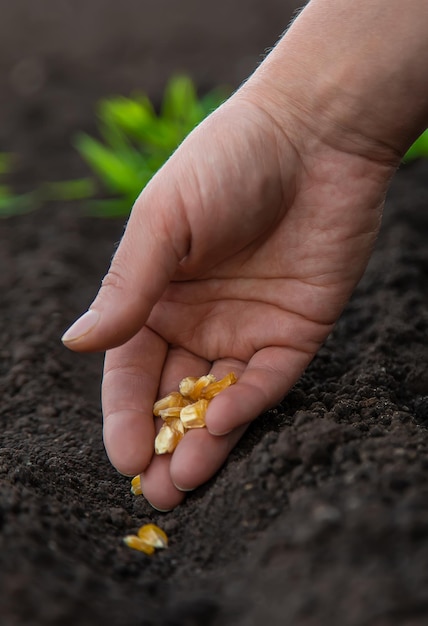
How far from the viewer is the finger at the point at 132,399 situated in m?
1.52

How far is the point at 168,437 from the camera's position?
4.98 ft

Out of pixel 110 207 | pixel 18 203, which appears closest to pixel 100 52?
pixel 18 203

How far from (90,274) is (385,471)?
1894 mm

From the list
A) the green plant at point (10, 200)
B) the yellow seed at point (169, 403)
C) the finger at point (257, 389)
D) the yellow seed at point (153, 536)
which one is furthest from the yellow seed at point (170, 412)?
the green plant at point (10, 200)

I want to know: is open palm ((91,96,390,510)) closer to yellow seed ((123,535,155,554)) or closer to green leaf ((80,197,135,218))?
yellow seed ((123,535,155,554))

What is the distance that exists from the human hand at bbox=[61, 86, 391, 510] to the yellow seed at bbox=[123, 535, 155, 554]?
0.13 m

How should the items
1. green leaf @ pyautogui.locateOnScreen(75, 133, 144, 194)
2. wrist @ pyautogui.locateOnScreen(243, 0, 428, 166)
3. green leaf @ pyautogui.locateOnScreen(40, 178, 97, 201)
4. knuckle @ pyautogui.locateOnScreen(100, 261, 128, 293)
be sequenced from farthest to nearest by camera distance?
green leaf @ pyautogui.locateOnScreen(40, 178, 97, 201) < green leaf @ pyautogui.locateOnScreen(75, 133, 144, 194) < wrist @ pyautogui.locateOnScreen(243, 0, 428, 166) < knuckle @ pyautogui.locateOnScreen(100, 261, 128, 293)

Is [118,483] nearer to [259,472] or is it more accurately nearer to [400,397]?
[259,472]

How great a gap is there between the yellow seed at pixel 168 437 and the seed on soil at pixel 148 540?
15 cm

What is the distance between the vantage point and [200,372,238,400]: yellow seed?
62.0 inches

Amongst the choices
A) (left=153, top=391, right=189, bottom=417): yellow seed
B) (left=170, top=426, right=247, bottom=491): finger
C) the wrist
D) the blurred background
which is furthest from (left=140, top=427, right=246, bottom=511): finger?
the blurred background

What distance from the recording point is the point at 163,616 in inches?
44.3

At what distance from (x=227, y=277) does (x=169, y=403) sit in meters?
0.32

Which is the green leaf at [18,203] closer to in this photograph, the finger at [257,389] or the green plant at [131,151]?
the green plant at [131,151]
